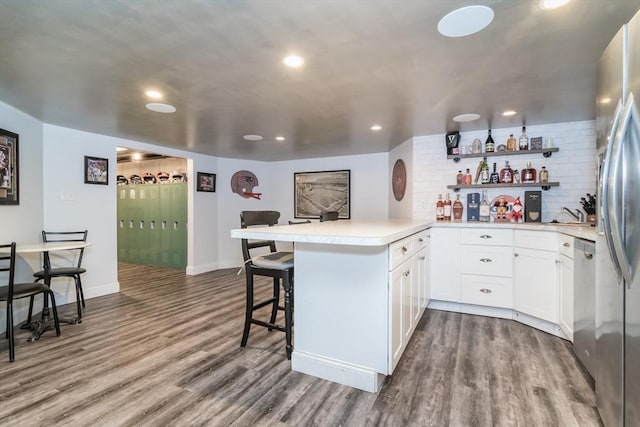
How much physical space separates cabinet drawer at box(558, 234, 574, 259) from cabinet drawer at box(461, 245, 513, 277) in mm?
487

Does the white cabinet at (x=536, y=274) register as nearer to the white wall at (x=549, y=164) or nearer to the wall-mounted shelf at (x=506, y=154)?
the white wall at (x=549, y=164)

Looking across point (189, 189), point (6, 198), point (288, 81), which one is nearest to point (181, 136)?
point (189, 189)

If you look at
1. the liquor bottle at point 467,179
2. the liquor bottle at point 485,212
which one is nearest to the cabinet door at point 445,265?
the liquor bottle at point 485,212

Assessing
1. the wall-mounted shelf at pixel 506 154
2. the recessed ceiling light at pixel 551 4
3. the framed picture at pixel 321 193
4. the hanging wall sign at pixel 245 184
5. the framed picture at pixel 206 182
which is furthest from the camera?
the hanging wall sign at pixel 245 184

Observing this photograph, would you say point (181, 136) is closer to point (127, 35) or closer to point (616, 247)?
point (127, 35)

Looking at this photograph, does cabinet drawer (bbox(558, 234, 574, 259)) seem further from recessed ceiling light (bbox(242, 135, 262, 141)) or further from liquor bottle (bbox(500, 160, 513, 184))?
recessed ceiling light (bbox(242, 135, 262, 141))

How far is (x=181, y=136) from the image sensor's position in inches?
158

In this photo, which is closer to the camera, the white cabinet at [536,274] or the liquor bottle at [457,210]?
the white cabinet at [536,274]

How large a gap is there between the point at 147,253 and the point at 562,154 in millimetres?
6593

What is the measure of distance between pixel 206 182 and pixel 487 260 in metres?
4.35

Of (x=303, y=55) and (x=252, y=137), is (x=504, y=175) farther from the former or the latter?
(x=252, y=137)

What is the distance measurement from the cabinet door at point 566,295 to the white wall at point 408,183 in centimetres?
181

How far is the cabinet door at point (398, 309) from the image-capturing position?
187 cm

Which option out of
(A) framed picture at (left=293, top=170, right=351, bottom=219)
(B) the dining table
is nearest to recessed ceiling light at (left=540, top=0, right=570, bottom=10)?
(B) the dining table
